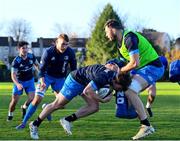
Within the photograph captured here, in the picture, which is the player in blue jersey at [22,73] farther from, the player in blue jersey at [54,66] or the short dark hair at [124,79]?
the short dark hair at [124,79]

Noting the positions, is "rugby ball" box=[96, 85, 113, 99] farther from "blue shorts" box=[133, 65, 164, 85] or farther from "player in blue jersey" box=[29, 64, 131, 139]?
"blue shorts" box=[133, 65, 164, 85]

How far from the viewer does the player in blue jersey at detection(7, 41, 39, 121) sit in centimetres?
1306

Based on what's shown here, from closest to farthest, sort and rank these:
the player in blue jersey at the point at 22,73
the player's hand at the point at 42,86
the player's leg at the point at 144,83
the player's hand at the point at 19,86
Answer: the player's leg at the point at 144,83 → the player's hand at the point at 42,86 → the player's hand at the point at 19,86 → the player in blue jersey at the point at 22,73

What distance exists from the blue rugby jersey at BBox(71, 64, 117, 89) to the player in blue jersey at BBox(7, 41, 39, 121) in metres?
3.66

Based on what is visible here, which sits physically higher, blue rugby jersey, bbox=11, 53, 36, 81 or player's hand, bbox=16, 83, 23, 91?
blue rugby jersey, bbox=11, 53, 36, 81

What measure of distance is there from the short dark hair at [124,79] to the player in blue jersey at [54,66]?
6.50 feet

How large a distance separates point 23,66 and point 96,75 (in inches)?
187

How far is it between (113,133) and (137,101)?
1038mm

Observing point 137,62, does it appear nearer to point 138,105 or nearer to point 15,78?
point 138,105

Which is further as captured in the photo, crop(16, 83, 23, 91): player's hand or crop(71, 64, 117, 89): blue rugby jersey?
crop(16, 83, 23, 91): player's hand

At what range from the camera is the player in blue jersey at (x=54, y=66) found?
433 inches

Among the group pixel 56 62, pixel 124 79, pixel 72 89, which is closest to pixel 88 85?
Answer: pixel 72 89

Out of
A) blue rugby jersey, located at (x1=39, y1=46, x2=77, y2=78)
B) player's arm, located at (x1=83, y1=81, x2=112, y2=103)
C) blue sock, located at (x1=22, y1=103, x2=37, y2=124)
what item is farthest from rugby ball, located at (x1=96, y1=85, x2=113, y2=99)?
blue sock, located at (x1=22, y1=103, x2=37, y2=124)

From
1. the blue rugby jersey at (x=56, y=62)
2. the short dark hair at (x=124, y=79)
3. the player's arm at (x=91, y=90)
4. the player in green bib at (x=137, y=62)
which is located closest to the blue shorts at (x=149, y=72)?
the player in green bib at (x=137, y=62)
